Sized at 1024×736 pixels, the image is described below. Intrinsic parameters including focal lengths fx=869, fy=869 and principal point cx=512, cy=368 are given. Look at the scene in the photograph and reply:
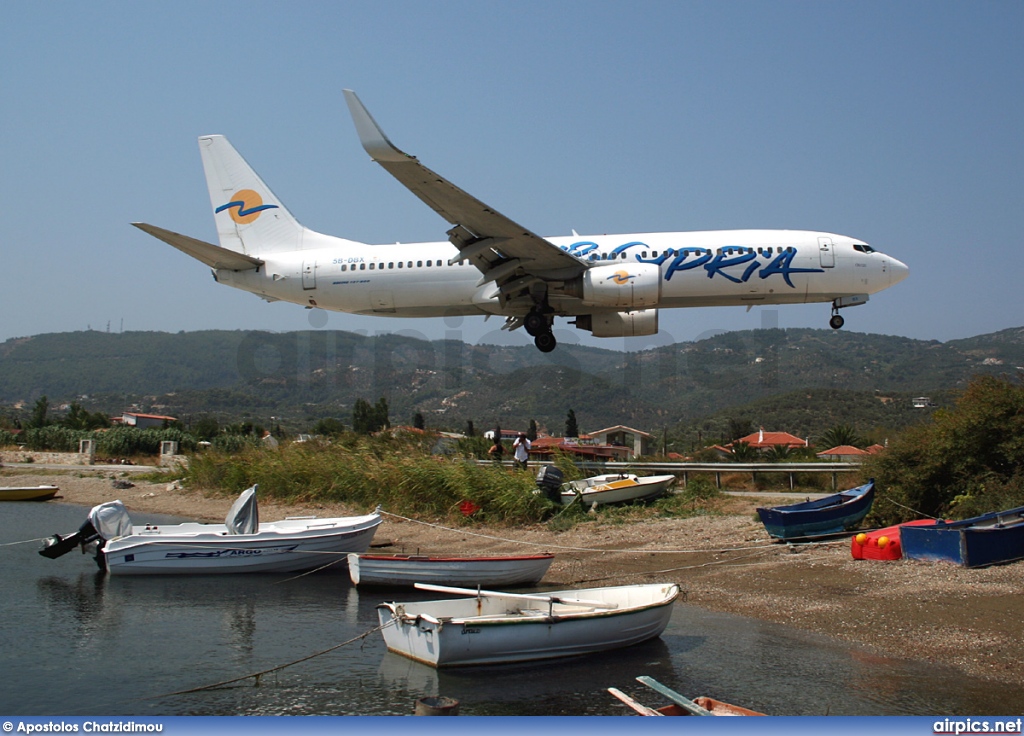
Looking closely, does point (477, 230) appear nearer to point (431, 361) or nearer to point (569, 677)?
point (569, 677)

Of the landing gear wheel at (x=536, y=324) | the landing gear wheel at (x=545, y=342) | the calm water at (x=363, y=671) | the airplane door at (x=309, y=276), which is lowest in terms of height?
the calm water at (x=363, y=671)

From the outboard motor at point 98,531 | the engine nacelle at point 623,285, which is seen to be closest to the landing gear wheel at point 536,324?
the engine nacelle at point 623,285

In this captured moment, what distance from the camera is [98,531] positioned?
20391mm

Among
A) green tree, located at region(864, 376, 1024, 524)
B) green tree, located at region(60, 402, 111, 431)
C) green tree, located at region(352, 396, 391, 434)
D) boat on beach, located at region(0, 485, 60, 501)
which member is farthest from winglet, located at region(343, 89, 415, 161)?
green tree, located at region(60, 402, 111, 431)

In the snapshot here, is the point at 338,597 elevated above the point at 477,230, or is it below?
below

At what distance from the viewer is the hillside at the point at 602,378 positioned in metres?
69.7

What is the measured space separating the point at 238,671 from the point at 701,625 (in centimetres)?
706

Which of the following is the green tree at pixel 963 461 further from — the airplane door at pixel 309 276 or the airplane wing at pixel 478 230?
the airplane door at pixel 309 276

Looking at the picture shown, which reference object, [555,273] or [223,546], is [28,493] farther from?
[555,273]

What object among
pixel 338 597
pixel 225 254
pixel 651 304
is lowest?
pixel 338 597

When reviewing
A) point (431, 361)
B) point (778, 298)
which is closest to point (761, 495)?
point (778, 298)

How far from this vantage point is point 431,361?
98.9 meters

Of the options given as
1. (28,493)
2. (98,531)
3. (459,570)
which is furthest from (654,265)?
(28,493)

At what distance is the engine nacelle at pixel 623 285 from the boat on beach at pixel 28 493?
992 inches
